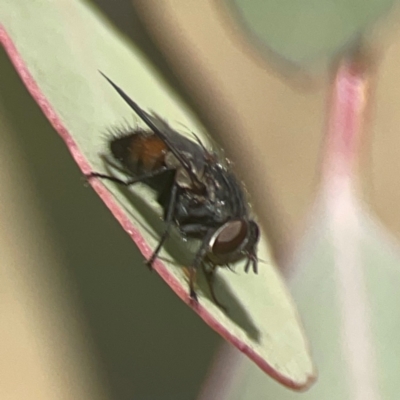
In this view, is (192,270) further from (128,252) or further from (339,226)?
(128,252)

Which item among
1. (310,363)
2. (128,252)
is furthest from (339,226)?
(128,252)

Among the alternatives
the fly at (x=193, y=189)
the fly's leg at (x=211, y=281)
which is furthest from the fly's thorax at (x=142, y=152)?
the fly's leg at (x=211, y=281)

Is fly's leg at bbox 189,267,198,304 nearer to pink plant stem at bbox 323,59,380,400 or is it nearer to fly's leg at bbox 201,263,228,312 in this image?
fly's leg at bbox 201,263,228,312

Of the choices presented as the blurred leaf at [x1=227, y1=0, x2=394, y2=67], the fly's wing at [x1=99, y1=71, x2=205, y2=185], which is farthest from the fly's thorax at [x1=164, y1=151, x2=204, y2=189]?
the blurred leaf at [x1=227, y1=0, x2=394, y2=67]

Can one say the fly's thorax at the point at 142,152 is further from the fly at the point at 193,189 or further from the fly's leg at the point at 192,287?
the fly's leg at the point at 192,287

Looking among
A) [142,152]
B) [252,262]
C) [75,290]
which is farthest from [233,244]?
[75,290]

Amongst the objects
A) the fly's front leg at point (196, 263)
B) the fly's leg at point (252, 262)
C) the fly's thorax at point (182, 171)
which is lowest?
the fly's leg at point (252, 262)
